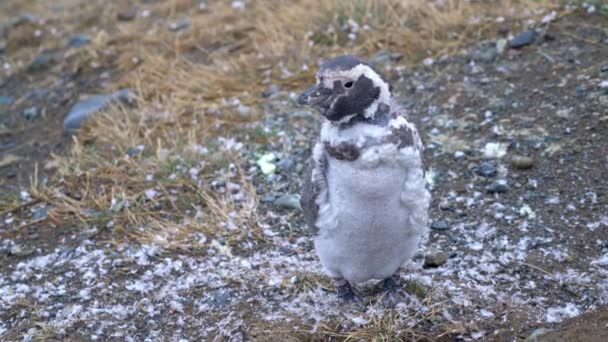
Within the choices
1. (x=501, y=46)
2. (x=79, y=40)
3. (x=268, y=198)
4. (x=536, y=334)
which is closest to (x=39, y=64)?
(x=79, y=40)

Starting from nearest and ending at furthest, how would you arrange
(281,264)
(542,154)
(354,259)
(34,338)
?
(354,259), (34,338), (281,264), (542,154)

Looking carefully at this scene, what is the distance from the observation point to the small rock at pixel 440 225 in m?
4.52

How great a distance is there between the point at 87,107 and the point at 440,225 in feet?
10.6

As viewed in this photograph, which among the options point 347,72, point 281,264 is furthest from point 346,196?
point 281,264

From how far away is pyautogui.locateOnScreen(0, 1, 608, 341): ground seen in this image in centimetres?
390

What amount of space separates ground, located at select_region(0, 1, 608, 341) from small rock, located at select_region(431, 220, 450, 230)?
1 centimetres

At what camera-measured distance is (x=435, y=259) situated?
421 centimetres

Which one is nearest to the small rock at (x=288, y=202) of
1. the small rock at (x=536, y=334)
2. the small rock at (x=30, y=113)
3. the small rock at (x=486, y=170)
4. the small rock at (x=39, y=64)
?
the small rock at (x=486, y=170)

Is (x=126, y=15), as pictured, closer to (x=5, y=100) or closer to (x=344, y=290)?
(x=5, y=100)

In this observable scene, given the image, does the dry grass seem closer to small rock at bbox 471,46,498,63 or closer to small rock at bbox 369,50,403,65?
small rock at bbox 369,50,403,65

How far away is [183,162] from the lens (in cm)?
536

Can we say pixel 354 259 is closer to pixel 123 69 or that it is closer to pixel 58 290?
pixel 58 290

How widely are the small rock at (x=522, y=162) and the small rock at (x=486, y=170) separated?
4.9 inches

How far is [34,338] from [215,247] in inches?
42.9
